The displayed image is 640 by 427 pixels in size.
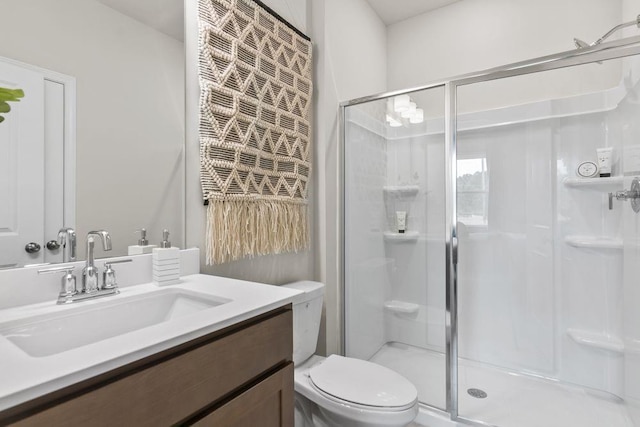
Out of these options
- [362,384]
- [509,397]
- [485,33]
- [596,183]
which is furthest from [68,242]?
[485,33]

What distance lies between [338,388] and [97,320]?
0.89 meters

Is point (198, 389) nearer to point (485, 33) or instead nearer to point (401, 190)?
point (401, 190)

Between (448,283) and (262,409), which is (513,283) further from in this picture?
(262,409)

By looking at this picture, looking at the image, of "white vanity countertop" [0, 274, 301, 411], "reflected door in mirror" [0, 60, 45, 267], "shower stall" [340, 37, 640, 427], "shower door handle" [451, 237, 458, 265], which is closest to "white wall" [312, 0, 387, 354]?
"shower stall" [340, 37, 640, 427]

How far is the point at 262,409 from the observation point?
85 centimetres

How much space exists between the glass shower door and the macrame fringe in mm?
470

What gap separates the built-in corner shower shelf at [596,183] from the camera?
69.2 inches

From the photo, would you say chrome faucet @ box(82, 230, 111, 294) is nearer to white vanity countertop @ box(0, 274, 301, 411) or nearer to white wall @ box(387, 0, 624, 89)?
white vanity countertop @ box(0, 274, 301, 411)

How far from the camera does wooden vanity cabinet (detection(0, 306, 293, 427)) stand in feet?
→ 1.67

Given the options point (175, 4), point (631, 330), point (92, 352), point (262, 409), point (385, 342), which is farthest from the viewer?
point (385, 342)

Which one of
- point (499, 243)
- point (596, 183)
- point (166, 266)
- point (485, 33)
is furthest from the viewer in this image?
point (485, 33)

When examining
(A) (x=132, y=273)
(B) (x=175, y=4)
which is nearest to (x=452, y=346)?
(A) (x=132, y=273)

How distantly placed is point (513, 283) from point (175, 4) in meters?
2.36

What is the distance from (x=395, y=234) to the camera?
2.29m
